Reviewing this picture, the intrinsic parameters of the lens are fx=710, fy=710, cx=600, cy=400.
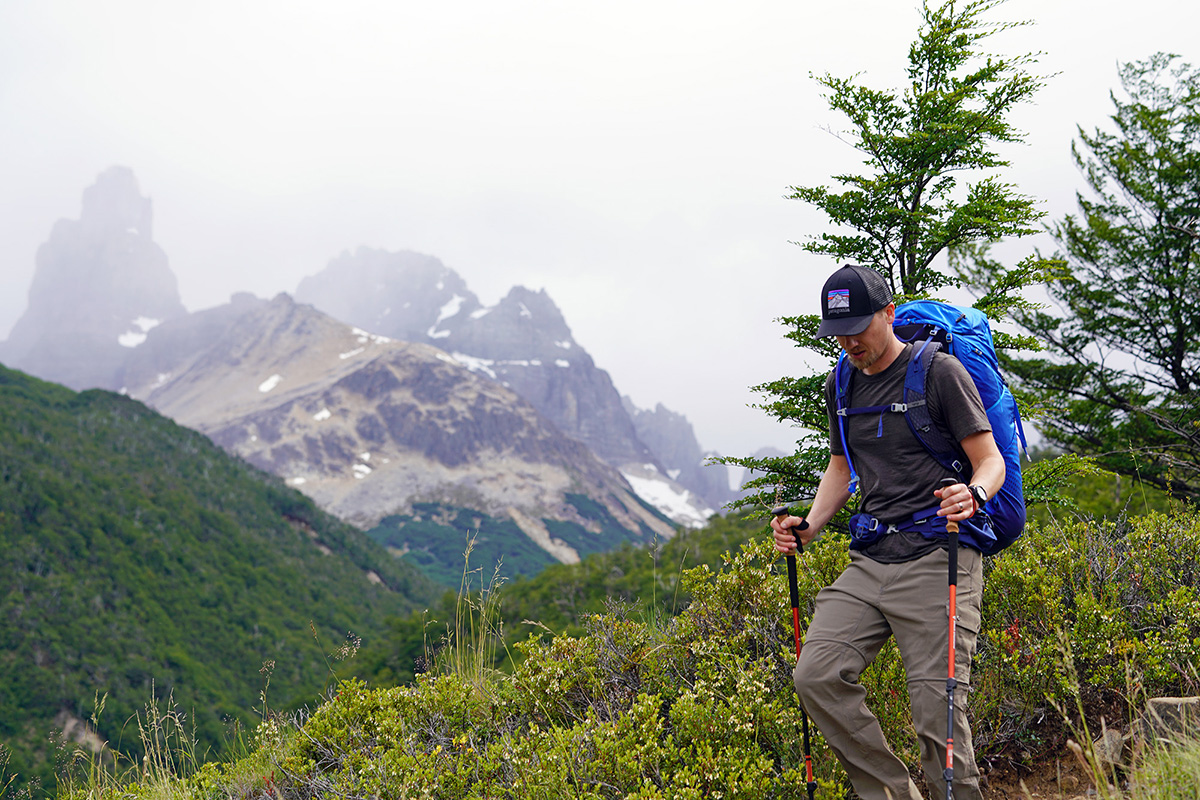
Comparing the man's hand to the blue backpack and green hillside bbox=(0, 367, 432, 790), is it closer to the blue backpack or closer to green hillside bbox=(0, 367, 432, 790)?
the blue backpack

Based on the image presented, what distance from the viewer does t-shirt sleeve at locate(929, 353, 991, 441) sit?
2.94 meters

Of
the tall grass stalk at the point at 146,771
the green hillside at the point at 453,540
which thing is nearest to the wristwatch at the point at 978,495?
the tall grass stalk at the point at 146,771

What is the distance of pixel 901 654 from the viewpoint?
303 centimetres

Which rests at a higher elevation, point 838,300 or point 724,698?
point 838,300

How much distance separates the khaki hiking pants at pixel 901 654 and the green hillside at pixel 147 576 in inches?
1841

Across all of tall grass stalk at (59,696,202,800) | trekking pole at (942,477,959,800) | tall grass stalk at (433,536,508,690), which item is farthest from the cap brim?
tall grass stalk at (59,696,202,800)

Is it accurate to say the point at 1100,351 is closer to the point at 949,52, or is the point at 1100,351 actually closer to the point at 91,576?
the point at 949,52

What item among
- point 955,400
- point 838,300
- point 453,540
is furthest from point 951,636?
point 453,540

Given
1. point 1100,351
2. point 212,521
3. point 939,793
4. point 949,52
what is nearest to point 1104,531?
point 939,793

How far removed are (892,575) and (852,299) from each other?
4.01 feet

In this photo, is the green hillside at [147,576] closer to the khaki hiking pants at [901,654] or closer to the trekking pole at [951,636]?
the khaki hiking pants at [901,654]

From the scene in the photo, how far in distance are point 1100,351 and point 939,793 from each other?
16.6 metres

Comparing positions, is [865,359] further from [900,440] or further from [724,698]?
[724,698]

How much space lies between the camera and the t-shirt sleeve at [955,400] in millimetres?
2938
